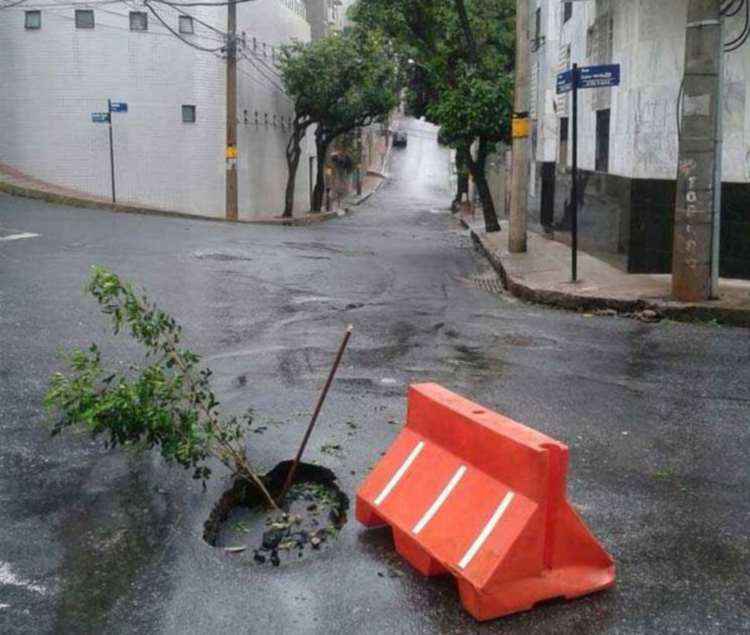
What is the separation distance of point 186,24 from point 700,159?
23485 mm

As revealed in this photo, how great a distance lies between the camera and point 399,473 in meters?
4.93

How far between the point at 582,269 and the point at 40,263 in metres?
8.04

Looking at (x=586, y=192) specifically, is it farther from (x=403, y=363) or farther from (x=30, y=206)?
(x=30, y=206)

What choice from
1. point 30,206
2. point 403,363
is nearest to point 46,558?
point 403,363

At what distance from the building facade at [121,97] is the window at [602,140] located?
17.5m

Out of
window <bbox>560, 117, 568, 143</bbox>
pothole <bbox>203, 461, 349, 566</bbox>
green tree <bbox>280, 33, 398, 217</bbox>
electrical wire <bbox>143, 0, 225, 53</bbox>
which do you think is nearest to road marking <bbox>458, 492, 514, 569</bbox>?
pothole <bbox>203, 461, 349, 566</bbox>

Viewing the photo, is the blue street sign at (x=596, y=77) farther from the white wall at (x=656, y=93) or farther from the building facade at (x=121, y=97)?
the building facade at (x=121, y=97)

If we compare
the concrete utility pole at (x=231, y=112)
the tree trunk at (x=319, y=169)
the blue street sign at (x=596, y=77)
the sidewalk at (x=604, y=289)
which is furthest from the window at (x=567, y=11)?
the tree trunk at (x=319, y=169)

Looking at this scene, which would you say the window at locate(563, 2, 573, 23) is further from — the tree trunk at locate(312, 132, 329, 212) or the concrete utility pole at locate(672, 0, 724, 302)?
the tree trunk at locate(312, 132, 329, 212)

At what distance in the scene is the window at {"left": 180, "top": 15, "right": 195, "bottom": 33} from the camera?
30923 mm

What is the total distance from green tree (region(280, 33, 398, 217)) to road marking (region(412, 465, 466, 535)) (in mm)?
34376

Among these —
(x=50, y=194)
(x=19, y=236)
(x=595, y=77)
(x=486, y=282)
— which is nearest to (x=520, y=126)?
(x=486, y=282)

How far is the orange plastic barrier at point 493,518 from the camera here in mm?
4102

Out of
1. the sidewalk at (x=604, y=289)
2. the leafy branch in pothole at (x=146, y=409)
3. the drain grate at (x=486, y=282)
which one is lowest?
the drain grate at (x=486, y=282)
